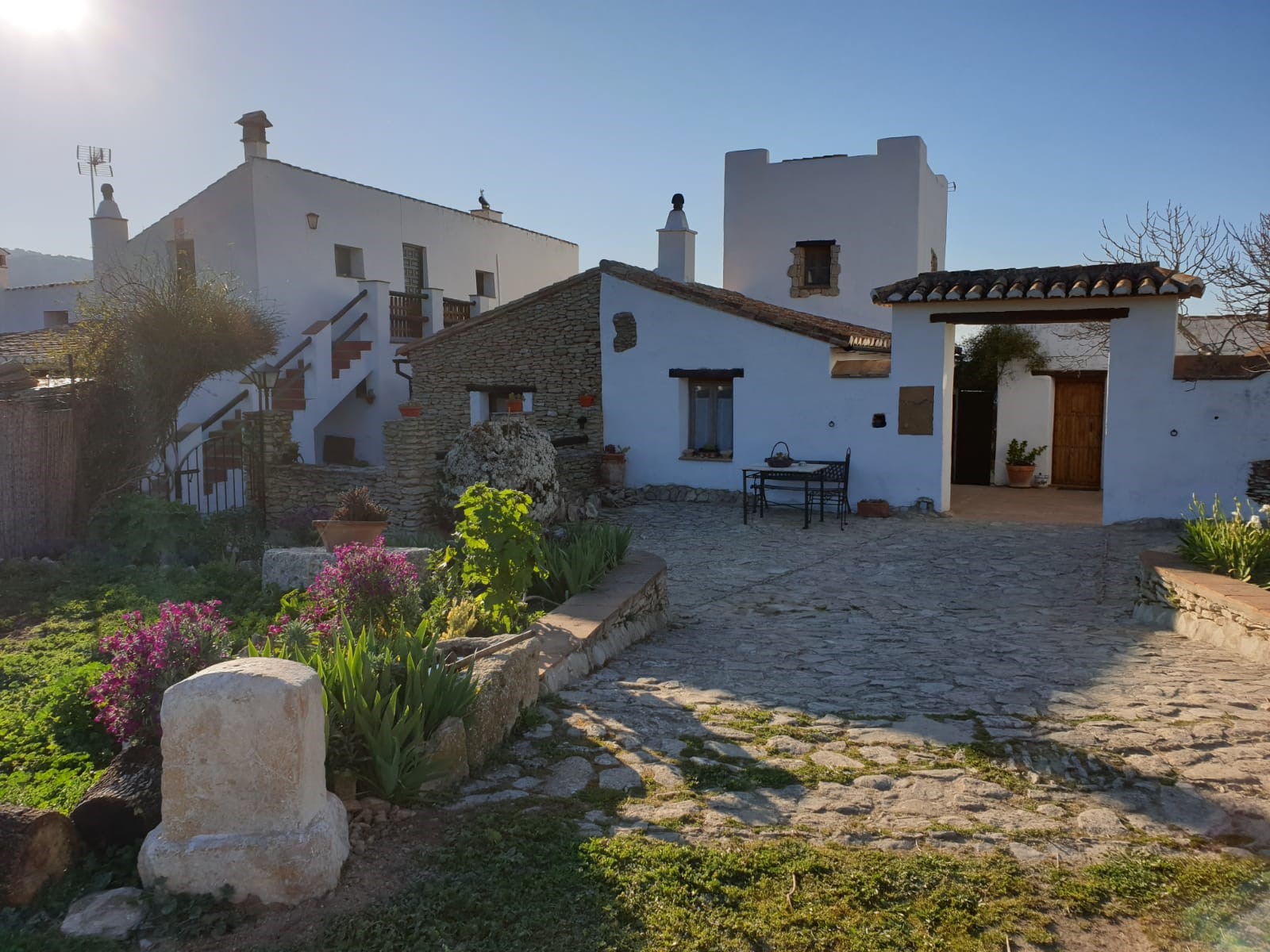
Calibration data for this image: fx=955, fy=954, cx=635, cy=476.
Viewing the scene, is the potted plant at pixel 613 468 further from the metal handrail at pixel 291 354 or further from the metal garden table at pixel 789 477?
the metal handrail at pixel 291 354

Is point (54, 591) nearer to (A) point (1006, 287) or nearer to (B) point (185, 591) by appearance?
(B) point (185, 591)

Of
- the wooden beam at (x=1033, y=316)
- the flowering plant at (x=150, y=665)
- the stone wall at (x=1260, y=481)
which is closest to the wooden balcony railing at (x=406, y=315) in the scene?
the wooden beam at (x=1033, y=316)

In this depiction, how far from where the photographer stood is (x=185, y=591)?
833cm

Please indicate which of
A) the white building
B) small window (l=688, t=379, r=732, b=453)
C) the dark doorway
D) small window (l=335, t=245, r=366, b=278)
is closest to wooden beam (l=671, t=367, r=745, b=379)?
small window (l=688, t=379, r=732, b=453)

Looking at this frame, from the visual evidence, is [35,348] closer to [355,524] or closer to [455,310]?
[455,310]

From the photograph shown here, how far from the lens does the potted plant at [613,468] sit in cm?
1548

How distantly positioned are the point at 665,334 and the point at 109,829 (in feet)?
42.2

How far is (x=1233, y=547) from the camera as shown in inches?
301

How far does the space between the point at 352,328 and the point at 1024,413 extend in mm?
13110

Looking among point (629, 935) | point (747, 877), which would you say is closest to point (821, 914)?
point (747, 877)

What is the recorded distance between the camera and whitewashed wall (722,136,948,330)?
64.4 ft

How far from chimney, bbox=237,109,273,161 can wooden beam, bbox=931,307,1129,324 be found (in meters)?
12.9

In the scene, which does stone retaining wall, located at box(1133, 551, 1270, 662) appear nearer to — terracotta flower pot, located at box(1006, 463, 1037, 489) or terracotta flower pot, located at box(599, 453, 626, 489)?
terracotta flower pot, located at box(599, 453, 626, 489)

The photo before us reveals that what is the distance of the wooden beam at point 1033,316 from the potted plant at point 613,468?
17.3ft
